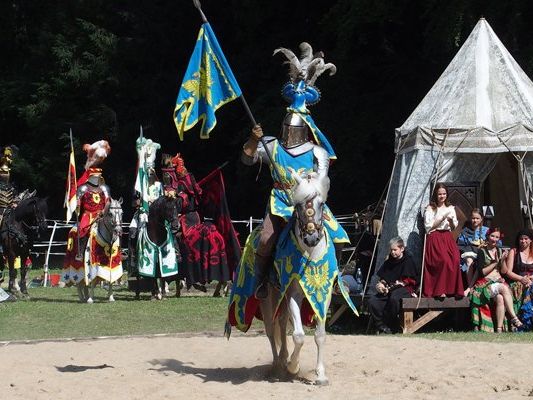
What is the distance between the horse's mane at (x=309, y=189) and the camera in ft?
28.4

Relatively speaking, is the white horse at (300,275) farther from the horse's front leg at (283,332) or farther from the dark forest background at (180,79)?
the dark forest background at (180,79)

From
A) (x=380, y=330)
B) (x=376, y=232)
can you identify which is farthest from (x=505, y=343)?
(x=376, y=232)

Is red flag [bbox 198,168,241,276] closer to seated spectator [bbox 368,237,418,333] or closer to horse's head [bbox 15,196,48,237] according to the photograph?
horse's head [bbox 15,196,48,237]

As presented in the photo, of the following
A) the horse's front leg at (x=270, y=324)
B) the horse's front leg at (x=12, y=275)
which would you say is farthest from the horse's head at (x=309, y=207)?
the horse's front leg at (x=12, y=275)

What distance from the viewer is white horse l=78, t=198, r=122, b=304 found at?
16766 mm

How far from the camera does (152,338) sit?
12.0 metres

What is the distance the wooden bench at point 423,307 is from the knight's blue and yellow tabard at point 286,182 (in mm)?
3224

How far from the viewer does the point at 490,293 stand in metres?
12.4

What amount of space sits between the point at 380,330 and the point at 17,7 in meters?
24.5

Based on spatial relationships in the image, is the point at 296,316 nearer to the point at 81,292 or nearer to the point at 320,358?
the point at 320,358

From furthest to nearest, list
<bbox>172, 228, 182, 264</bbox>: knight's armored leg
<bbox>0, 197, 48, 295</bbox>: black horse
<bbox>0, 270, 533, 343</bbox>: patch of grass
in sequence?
<bbox>0, 197, 48, 295</bbox>: black horse, <bbox>172, 228, 182, 264</bbox>: knight's armored leg, <bbox>0, 270, 533, 343</bbox>: patch of grass

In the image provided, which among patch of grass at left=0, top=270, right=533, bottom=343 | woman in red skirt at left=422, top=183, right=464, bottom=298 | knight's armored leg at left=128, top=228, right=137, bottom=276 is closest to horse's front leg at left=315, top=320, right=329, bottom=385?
patch of grass at left=0, top=270, right=533, bottom=343

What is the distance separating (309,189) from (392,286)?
14.0 ft

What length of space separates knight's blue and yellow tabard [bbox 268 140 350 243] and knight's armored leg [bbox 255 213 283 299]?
0.09 m
